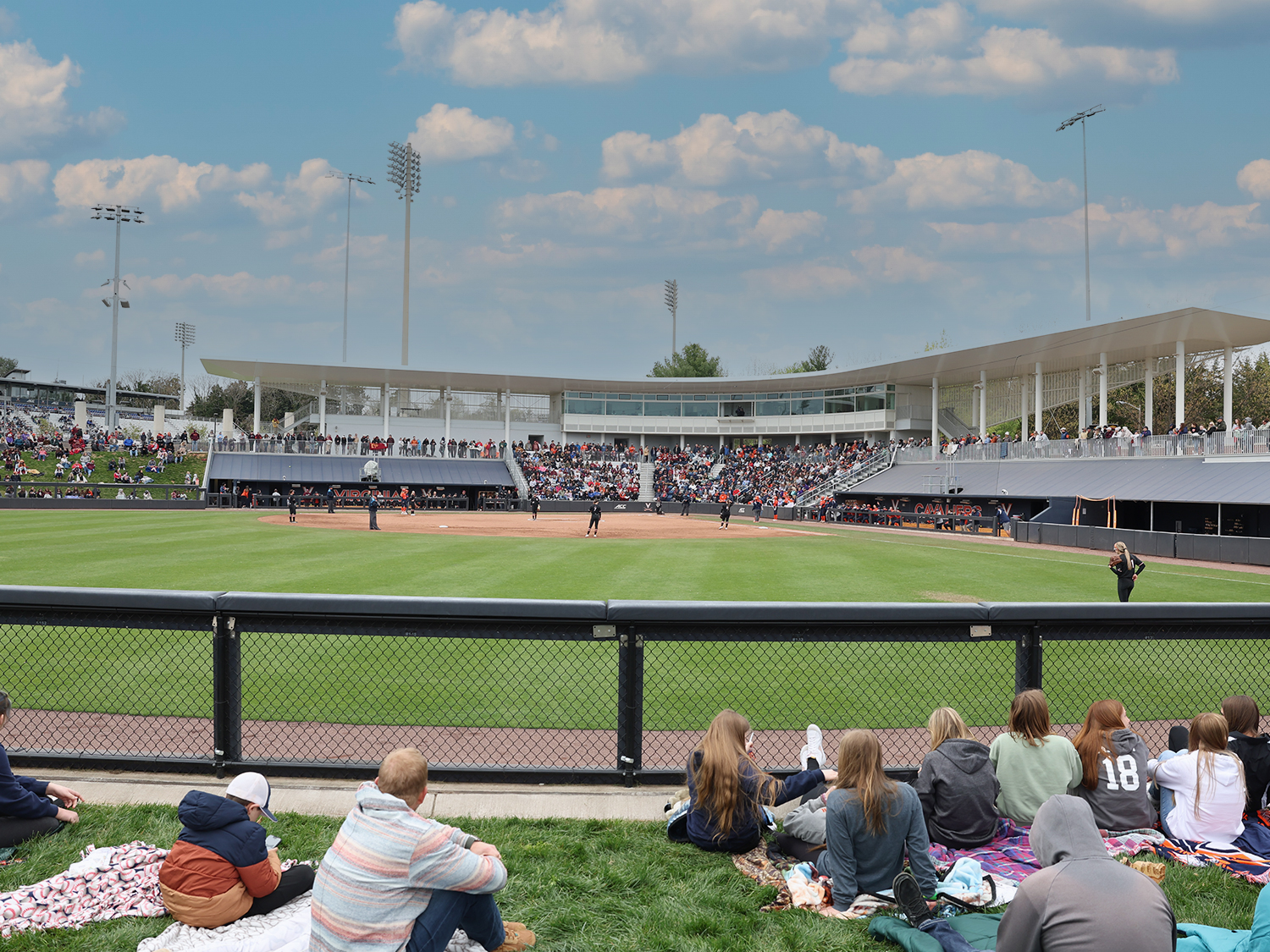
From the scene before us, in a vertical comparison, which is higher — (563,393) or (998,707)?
(563,393)

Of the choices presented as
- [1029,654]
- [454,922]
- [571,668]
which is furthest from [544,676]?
[454,922]

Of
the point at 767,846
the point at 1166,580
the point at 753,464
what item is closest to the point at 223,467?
the point at 753,464

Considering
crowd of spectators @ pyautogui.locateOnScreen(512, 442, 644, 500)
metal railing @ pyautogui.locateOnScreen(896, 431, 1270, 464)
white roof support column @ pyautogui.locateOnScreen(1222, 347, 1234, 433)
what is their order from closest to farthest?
1. metal railing @ pyautogui.locateOnScreen(896, 431, 1270, 464)
2. white roof support column @ pyautogui.locateOnScreen(1222, 347, 1234, 433)
3. crowd of spectators @ pyautogui.locateOnScreen(512, 442, 644, 500)

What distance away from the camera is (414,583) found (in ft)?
55.0

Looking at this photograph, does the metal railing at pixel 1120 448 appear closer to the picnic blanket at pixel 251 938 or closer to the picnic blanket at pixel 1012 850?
the picnic blanket at pixel 1012 850

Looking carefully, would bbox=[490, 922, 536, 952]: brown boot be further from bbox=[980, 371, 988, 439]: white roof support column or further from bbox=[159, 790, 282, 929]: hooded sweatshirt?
bbox=[980, 371, 988, 439]: white roof support column

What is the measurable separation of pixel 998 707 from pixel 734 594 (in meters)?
7.97

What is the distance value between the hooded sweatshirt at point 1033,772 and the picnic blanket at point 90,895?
4.96 meters

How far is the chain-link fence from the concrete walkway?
11 centimetres

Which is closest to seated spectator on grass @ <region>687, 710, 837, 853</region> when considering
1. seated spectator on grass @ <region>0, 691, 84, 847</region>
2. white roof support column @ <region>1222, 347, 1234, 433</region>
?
seated spectator on grass @ <region>0, 691, 84, 847</region>

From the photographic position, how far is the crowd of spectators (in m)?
60.3

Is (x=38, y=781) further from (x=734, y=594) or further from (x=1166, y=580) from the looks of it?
(x=1166, y=580)

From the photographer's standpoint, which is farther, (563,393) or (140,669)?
(563,393)

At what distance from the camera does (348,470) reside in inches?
2267
